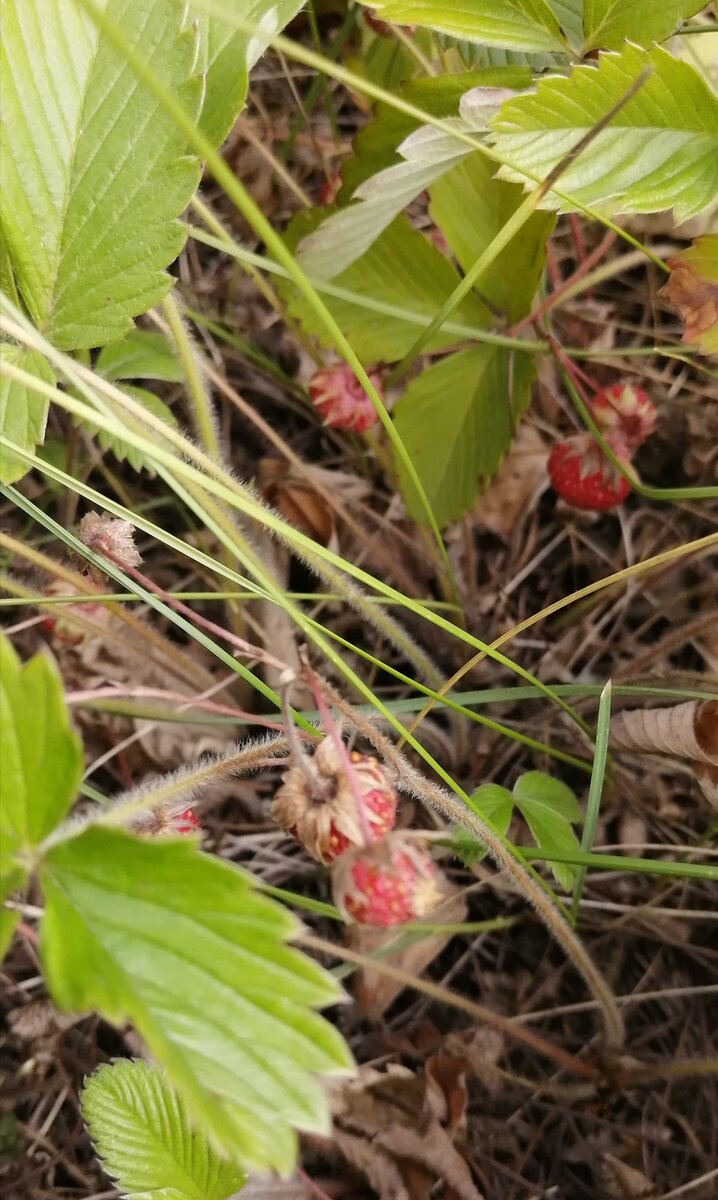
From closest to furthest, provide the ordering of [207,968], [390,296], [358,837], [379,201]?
[207,968], [358,837], [379,201], [390,296]

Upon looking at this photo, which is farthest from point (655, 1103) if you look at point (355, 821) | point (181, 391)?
point (181, 391)

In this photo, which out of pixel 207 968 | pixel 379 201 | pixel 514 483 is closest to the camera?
pixel 207 968

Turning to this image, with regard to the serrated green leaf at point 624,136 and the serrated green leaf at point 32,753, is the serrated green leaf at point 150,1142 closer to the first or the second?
the serrated green leaf at point 32,753

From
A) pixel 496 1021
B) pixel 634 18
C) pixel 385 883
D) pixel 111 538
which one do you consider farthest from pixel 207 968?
pixel 634 18

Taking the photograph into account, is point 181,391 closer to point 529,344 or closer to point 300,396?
point 300,396

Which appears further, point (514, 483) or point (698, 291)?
point (514, 483)

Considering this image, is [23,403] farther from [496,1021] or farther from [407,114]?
[496,1021]
